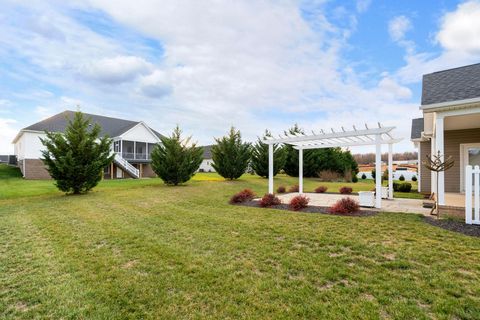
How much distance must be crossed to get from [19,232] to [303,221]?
24.2 feet

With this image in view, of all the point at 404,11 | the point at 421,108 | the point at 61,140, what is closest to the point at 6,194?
the point at 61,140

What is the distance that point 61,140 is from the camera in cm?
1235

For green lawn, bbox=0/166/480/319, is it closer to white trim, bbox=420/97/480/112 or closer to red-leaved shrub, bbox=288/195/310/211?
red-leaved shrub, bbox=288/195/310/211

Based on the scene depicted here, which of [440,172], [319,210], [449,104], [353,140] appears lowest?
[319,210]

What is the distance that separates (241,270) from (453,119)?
31.2 ft

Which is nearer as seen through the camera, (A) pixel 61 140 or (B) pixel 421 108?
(B) pixel 421 108

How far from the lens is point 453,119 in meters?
8.59

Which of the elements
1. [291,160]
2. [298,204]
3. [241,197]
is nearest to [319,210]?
[298,204]

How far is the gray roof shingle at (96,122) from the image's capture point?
24.0m

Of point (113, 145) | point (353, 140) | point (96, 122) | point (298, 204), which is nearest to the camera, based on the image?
point (298, 204)

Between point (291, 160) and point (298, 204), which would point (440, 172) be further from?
point (291, 160)

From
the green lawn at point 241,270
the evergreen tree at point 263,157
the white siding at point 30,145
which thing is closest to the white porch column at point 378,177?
the green lawn at point 241,270

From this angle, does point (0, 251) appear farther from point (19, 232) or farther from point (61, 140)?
point (61, 140)

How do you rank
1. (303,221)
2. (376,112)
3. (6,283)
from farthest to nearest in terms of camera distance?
(376,112), (303,221), (6,283)
